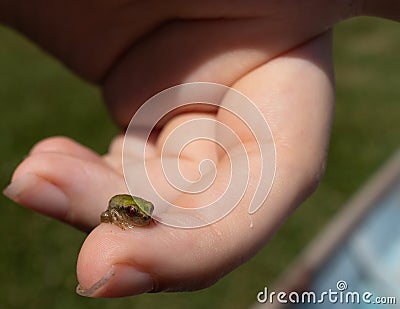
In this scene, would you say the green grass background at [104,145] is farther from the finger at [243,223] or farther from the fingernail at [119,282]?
the fingernail at [119,282]

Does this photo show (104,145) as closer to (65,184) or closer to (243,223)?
(65,184)

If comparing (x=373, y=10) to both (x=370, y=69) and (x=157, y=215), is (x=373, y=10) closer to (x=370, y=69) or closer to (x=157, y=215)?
(x=157, y=215)

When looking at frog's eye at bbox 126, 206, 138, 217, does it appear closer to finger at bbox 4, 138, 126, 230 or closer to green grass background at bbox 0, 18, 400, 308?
finger at bbox 4, 138, 126, 230

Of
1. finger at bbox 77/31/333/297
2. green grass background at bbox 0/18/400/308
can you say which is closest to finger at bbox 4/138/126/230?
finger at bbox 77/31/333/297

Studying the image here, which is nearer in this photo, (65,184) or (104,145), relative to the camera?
(65,184)

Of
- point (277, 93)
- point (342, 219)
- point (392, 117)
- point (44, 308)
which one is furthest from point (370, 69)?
point (277, 93)

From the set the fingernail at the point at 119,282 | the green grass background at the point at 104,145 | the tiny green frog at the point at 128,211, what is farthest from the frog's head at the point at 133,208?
the green grass background at the point at 104,145

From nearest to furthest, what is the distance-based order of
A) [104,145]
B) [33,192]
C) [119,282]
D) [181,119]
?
[119,282] → [33,192] → [181,119] → [104,145]

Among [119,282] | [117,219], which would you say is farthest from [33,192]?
[119,282]
